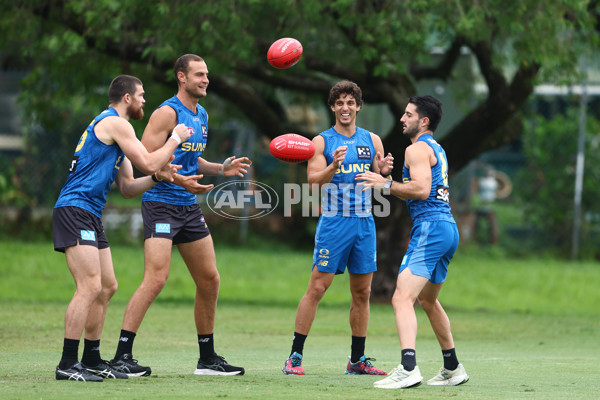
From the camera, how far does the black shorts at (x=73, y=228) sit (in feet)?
25.7

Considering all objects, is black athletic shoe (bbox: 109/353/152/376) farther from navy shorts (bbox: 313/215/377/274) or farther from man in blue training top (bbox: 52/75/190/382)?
navy shorts (bbox: 313/215/377/274)

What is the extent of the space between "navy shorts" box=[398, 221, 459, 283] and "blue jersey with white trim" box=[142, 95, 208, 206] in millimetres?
1995

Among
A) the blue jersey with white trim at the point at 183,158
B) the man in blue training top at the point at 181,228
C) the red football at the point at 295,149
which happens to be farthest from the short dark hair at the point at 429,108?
the blue jersey with white trim at the point at 183,158

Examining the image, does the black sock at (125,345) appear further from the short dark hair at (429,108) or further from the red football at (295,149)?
the short dark hair at (429,108)

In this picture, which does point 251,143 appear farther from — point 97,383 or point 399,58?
point 97,383

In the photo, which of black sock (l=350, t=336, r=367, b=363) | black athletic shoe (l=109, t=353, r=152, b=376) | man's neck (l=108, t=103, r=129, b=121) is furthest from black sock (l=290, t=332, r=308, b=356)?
man's neck (l=108, t=103, r=129, b=121)

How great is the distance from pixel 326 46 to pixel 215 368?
9.89m

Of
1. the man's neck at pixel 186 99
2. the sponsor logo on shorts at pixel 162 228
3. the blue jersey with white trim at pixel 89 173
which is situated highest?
the man's neck at pixel 186 99

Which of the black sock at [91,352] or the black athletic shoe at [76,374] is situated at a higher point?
the black sock at [91,352]

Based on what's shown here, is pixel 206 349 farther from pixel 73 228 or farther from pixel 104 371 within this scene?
pixel 73 228

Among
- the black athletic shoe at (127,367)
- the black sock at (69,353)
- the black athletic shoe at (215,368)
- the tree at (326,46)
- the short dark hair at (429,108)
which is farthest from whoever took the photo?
the tree at (326,46)

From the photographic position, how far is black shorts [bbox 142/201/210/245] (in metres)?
8.48

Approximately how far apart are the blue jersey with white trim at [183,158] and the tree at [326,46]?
5.32 meters

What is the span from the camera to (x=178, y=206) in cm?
859
